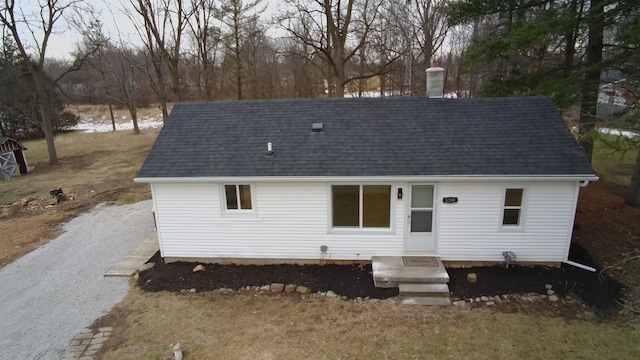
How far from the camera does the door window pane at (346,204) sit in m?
8.09

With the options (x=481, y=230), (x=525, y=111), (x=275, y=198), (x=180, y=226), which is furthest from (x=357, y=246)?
(x=525, y=111)

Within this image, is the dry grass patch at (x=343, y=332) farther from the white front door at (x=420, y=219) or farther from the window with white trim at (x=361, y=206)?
the window with white trim at (x=361, y=206)

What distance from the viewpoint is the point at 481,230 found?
7.94 metres

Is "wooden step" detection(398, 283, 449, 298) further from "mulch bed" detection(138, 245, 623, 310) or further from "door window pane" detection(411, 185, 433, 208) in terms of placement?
"door window pane" detection(411, 185, 433, 208)

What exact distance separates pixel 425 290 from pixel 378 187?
8.21ft

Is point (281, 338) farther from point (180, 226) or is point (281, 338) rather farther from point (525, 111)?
point (525, 111)

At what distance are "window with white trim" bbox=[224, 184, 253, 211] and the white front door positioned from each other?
3.94 metres

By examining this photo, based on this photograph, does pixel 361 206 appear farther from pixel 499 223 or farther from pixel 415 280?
pixel 499 223

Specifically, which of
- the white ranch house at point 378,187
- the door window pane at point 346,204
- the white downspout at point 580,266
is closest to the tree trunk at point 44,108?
the white ranch house at point 378,187

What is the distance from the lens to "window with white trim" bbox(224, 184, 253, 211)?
8.27 metres

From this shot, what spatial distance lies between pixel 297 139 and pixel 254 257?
10.7 feet

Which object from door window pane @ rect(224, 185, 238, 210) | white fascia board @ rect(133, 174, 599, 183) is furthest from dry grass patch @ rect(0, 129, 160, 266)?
door window pane @ rect(224, 185, 238, 210)

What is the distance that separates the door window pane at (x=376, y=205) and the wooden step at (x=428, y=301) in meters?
1.81

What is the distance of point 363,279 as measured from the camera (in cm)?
779
